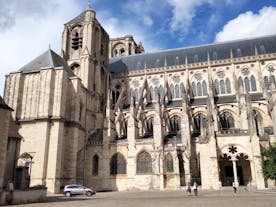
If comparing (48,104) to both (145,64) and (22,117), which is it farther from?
(145,64)

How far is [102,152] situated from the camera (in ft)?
100

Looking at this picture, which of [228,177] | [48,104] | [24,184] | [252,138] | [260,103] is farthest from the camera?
[260,103]

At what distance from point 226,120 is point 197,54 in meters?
12.8

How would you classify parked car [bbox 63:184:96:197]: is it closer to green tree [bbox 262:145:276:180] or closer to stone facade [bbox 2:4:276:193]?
stone facade [bbox 2:4:276:193]

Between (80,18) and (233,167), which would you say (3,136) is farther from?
(80,18)

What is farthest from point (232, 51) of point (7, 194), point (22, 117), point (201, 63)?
point (7, 194)

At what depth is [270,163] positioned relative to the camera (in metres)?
21.7

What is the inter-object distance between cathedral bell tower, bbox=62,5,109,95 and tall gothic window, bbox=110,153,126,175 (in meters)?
10.1

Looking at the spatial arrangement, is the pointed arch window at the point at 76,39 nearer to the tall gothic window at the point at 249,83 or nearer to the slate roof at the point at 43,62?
the slate roof at the point at 43,62

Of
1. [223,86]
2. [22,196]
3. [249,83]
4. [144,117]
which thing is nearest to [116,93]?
[144,117]

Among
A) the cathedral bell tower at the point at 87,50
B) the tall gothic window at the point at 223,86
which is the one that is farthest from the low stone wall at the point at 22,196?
the tall gothic window at the point at 223,86

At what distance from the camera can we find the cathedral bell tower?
118 feet

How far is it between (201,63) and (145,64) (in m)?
8.53

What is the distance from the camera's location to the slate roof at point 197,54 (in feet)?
125
